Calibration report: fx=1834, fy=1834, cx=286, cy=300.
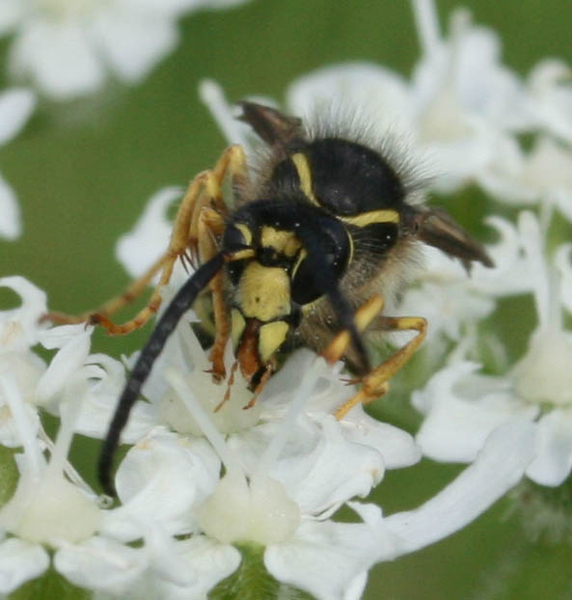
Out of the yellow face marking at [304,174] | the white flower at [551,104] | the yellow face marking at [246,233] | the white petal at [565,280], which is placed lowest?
the white flower at [551,104]

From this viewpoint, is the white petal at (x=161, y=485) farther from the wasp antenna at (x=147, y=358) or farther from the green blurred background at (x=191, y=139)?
the green blurred background at (x=191, y=139)

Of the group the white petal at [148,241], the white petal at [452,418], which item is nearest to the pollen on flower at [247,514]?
the white petal at [452,418]

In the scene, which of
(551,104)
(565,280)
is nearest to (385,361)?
(565,280)

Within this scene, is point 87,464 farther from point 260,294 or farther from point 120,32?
point 260,294

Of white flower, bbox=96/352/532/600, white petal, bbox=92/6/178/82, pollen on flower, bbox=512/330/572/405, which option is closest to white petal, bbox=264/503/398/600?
white flower, bbox=96/352/532/600

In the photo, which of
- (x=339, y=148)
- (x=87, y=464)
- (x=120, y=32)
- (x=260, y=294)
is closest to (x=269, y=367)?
(x=260, y=294)

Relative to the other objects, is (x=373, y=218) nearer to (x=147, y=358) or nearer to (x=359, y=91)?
(x=147, y=358)
